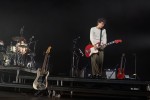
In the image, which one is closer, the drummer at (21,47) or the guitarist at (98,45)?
the guitarist at (98,45)

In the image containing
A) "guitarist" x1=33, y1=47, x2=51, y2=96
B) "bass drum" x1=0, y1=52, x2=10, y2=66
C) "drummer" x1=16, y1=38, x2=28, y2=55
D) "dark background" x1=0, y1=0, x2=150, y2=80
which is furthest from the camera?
"dark background" x1=0, y1=0, x2=150, y2=80

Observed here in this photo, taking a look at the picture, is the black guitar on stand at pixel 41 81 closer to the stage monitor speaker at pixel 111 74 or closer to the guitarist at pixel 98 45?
the guitarist at pixel 98 45

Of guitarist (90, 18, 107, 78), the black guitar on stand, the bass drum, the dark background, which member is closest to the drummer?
the bass drum

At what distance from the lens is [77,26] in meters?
8.05

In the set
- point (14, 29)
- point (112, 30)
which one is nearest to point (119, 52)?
point (112, 30)

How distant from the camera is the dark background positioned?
7.45 m

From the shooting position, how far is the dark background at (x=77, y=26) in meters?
7.45

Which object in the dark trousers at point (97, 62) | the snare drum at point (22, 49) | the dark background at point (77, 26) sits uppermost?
the dark background at point (77, 26)

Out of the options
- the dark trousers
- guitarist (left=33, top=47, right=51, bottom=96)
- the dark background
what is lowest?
guitarist (left=33, top=47, right=51, bottom=96)

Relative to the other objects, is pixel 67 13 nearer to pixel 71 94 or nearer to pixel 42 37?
pixel 42 37

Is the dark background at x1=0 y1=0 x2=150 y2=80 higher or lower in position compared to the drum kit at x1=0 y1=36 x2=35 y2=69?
higher

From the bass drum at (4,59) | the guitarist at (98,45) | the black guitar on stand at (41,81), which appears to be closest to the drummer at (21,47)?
the bass drum at (4,59)

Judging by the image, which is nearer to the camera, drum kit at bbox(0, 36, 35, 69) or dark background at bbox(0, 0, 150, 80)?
drum kit at bbox(0, 36, 35, 69)

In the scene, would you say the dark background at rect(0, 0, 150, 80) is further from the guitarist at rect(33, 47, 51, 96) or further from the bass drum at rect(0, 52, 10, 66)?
the guitarist at rect(33, 47, 51, 96)
